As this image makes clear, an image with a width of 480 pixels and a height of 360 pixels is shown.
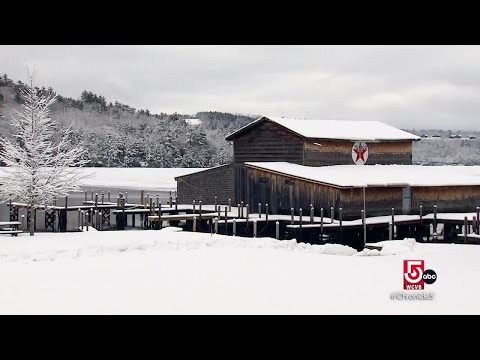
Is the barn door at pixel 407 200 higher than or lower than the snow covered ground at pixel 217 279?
higher

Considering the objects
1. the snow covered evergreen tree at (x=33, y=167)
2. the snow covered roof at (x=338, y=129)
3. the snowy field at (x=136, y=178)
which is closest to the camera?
the snow covered evergreen tree at (x=33, y=167)

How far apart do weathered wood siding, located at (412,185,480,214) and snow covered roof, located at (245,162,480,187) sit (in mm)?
466

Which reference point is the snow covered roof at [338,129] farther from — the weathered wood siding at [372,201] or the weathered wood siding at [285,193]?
the weathered wood siding at [372,201]

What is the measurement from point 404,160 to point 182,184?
48.0 feet

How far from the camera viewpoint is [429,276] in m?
16.1

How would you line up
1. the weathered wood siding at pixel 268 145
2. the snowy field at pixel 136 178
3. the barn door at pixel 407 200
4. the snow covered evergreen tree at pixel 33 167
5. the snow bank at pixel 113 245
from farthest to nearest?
1. the snowy field at pixel 136 178
2. the weathered wood siding at pixel 268 145
3. the barn door at pixel 407 200
4. the snow covered evergreen tree at pixel 33 167
5. the snow bank at pixel 113 245

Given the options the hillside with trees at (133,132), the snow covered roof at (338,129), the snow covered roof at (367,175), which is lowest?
the snow covered roof at (367,175)

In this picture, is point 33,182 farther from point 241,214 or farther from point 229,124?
point 229,124

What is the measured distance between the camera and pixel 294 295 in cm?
1409

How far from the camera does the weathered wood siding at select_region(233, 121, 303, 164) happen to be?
1727 inches

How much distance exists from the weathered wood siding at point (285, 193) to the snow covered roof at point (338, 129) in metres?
3.64

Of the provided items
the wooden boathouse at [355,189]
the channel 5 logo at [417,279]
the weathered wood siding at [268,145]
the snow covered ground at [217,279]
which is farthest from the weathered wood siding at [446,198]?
the channel 5 logo at [417,279]

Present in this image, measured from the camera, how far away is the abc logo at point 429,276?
15.3 metres
